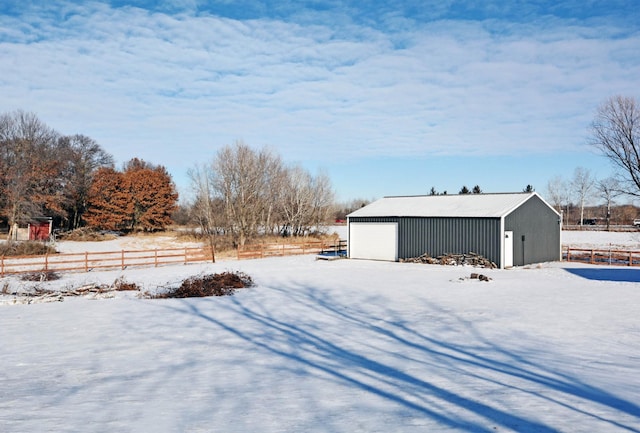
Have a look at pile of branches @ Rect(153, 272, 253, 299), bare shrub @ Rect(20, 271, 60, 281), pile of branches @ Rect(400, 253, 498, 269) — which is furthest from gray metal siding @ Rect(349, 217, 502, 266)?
bare shrub @ Rect(20, 271, 60, 281)

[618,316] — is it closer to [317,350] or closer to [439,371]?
[439,371]

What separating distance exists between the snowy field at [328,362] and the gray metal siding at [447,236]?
7628 millimetres

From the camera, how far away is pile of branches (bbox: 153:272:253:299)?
14953mm

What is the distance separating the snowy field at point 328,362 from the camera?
4.99 meters

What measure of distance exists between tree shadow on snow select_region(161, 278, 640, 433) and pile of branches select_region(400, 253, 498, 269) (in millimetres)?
11211

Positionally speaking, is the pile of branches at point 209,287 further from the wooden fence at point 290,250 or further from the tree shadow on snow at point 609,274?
the tree shadow on snow at point 609,274

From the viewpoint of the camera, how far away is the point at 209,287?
15469 millimetres

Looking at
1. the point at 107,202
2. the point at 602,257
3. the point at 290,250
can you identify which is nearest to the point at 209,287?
the point at 290,250

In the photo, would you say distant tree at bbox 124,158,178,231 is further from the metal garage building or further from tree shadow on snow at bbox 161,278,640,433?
tree shadow on snow at bbox 161,278,640,433

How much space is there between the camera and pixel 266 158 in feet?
148

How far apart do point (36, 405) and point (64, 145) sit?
5424 cm

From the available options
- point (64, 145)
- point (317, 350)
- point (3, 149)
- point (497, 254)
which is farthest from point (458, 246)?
point (64, 145)

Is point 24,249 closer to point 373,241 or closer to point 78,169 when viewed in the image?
point 373,241

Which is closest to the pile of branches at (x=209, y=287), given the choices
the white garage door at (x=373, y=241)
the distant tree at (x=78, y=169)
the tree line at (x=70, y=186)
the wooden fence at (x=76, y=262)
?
the wooden fence at (x=76, y=262)
